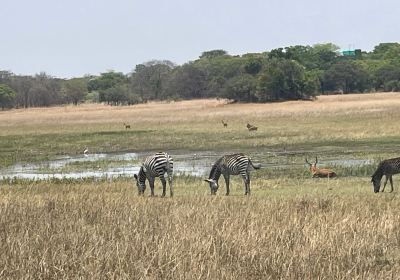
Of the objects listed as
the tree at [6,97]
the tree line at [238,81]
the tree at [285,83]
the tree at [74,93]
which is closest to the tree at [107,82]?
the tree line at [238,81]

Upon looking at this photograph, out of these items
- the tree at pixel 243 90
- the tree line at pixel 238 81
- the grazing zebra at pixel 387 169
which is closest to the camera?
the grazing zebra at pixel 387 169

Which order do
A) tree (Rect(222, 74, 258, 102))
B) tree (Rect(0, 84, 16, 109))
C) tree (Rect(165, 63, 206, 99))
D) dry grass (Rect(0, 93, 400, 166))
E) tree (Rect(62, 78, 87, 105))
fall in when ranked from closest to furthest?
dry grass (Rect(0, 93, 400, 166))
tree (Rect(222, 74, 258, 102))
tree (Rect(0, 84, 16, 109))
tree (Rect(165, 63, 206, 99))
tree (Rect(62, 78, 87, 105))

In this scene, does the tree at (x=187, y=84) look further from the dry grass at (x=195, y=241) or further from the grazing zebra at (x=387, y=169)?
the dry grass at (x=195, y=241)

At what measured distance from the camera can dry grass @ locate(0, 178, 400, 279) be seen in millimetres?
7887

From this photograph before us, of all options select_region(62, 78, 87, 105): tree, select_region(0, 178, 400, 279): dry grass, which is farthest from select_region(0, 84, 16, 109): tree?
select_region(0, 178, 400, 279): dry grass

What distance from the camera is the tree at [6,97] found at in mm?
126875

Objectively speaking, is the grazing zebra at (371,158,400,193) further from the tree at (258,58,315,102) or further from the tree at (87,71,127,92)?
the tree at (87,71,127,92)

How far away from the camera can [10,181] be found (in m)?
25.0

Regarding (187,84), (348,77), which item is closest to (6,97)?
(187,84)

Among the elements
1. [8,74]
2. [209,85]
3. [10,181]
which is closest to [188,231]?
[10,181]

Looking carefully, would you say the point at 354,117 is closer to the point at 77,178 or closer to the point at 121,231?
the point at 77,178

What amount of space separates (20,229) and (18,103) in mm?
132808

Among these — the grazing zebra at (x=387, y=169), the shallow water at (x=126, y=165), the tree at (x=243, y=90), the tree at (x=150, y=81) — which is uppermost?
the tree at (x=150, y=81)

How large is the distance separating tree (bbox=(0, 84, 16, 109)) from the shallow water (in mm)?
95006
